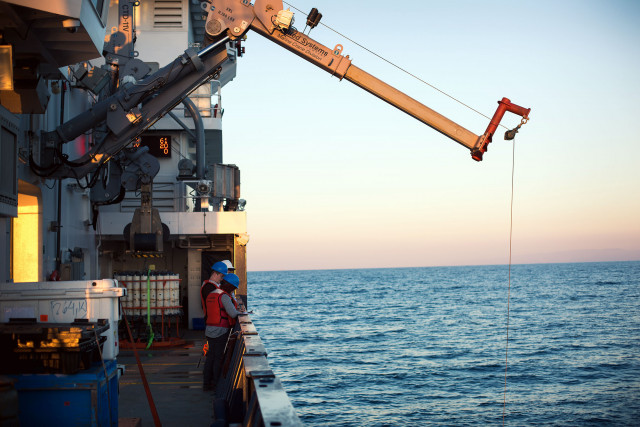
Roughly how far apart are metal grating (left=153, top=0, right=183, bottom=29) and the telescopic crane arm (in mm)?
10741

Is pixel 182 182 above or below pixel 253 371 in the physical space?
above

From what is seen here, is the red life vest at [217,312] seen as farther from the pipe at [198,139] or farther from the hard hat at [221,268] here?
the pipe at [198,139]

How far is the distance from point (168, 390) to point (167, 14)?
1479cm

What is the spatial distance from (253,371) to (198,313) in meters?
13.6

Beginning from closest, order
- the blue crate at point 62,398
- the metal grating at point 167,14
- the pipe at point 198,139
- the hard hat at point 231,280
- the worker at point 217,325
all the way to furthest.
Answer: the blue crate at point 62,398 < the worker at point 217,325 < the hard hat at point 231,280 < the pipe at point 198,139 < the metal grating at point 167,14

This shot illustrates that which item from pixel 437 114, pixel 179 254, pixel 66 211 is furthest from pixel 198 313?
pixel 437 114

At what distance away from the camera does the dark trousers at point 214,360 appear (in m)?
10.2

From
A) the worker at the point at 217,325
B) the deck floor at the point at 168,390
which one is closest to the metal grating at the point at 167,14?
the deck floor at the point at 168,390

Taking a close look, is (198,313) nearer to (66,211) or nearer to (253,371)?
(66,211)

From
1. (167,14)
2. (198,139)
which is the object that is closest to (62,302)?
(198,139)

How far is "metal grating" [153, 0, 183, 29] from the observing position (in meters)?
21.9

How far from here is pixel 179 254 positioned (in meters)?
21.8

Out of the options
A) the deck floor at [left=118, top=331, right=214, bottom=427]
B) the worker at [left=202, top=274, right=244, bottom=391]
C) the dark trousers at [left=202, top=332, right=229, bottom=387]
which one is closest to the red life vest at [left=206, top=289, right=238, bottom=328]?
the worker at [left=202, top=274, right=244, bottom=391]

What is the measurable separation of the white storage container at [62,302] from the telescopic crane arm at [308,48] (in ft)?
19.2
